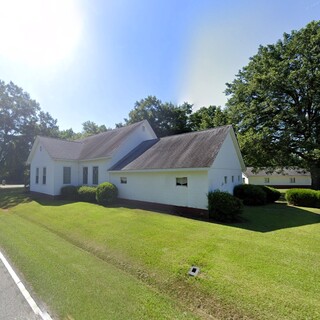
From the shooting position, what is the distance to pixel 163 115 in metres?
38.4

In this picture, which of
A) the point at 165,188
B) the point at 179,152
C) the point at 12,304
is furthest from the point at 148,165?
the point at 12,304

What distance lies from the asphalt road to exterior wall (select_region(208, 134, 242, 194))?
9.60 metres

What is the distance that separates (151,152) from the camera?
17.3 m

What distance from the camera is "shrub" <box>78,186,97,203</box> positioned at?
17.5m

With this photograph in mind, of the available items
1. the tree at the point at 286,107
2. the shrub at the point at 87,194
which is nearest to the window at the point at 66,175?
the shrub at the point at 87,194

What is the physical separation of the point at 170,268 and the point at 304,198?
1549cm

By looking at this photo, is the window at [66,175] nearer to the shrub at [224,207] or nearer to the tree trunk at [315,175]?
the shrub at [224,207]

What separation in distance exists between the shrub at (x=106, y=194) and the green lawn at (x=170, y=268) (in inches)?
208

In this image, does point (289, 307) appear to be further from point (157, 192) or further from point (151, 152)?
point (151, 152)

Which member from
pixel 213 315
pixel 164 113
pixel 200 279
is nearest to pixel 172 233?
pixel 200 279

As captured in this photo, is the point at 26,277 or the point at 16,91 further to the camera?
the point at 16,91

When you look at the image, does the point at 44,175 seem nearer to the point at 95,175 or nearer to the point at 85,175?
the point at 85,175

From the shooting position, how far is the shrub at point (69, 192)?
19484 millimetres

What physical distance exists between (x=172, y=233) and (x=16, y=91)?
36450 millimetres
